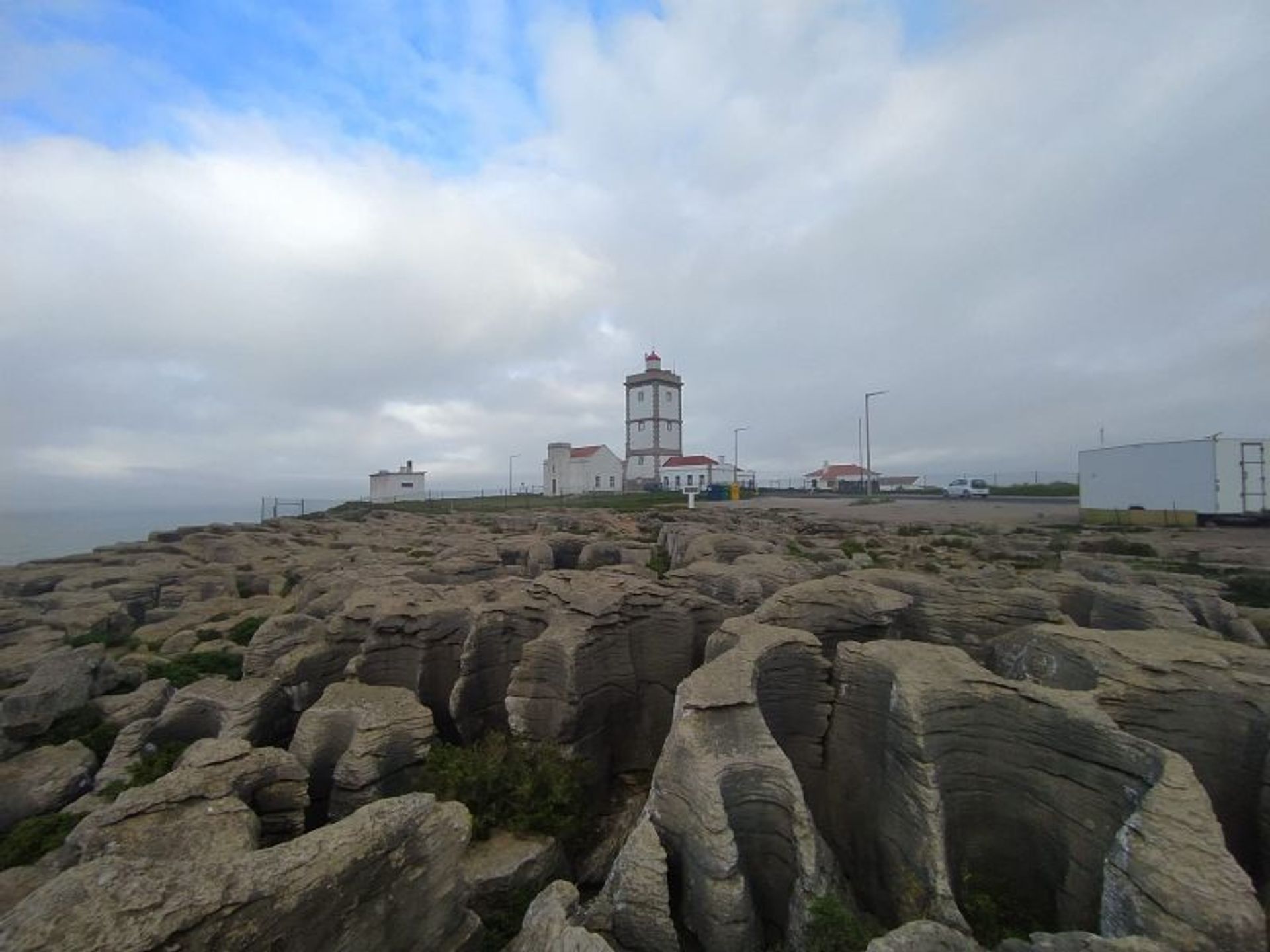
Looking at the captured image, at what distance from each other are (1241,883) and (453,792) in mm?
9321

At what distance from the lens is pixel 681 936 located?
7148 mm

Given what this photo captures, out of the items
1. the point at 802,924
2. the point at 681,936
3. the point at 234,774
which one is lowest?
the point at 681,936

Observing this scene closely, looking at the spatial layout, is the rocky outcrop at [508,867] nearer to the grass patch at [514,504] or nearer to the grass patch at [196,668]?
the grass patch at [196,668]

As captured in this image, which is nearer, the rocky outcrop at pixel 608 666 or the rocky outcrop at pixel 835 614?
the rocky outcrop at pixel 608 666

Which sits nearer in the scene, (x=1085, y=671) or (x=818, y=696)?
(x=1085, y=671)

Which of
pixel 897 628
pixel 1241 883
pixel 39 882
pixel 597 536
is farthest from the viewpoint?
pixel 597 536

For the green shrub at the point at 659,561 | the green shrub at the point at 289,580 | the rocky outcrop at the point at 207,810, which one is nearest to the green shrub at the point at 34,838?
the rocky outcrop at the point at 207,810

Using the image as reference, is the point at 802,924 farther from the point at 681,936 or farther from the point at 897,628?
the point at 897,628

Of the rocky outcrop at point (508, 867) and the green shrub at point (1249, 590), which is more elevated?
the green shrub at point (1249, 590)

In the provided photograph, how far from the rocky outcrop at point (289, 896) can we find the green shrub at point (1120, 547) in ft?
113

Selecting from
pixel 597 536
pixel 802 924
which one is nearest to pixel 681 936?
pixel 802 924

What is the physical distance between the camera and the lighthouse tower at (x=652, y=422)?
106938 mm

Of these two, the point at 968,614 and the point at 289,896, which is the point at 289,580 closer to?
the point at 289,896

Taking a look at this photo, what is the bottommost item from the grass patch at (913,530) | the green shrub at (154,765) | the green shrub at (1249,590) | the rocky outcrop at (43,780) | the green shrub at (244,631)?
the rocky outcrop at (43,780)
